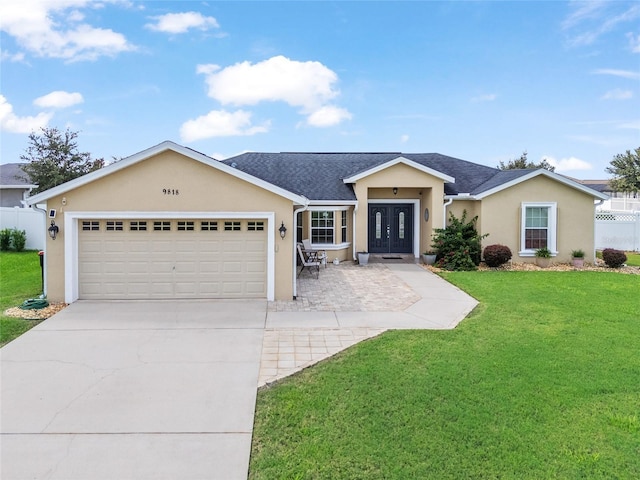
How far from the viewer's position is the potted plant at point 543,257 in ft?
55.1

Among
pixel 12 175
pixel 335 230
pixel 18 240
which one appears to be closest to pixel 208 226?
pixel 335 230

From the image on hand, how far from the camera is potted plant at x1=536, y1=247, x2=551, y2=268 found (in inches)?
661

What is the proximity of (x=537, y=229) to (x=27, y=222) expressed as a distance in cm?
2413

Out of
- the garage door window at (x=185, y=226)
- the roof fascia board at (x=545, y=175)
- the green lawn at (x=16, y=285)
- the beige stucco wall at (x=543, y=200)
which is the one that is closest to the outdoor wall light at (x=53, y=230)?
the green lawn at (x=16, y=285)

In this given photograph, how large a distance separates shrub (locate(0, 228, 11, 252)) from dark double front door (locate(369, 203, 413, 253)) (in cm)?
1763

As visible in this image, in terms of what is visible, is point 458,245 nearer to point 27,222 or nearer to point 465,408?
point 465,408

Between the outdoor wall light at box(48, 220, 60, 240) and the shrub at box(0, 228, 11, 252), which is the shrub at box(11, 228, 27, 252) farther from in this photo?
the outdoor wall light at box(48, 220, 60, 240)

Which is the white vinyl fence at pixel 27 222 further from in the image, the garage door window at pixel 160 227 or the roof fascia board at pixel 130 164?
the garage door window at pixel 160 227

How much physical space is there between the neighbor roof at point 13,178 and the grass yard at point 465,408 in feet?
93.5

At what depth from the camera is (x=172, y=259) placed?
35.8ft

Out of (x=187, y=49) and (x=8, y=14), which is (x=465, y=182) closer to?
(x=187, y=49)

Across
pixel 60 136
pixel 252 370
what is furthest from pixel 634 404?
pixel 60 136

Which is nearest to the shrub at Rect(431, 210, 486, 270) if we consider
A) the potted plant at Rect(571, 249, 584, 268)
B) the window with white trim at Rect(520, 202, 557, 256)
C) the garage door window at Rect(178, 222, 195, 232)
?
the window with white trim at Rect(520, 202, 557, 256)

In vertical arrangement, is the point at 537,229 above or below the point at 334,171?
below
